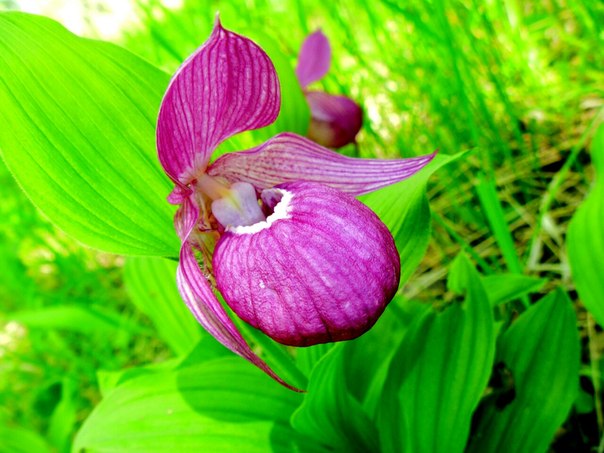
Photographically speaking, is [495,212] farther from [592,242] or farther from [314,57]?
[314,57]

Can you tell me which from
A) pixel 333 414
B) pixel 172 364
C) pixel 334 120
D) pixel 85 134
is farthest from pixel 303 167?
pixel 334 120

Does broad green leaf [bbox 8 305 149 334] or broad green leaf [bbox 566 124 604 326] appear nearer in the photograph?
broad green leaf [bbox 566 124 604 326]

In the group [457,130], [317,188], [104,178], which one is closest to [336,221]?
[317,188]

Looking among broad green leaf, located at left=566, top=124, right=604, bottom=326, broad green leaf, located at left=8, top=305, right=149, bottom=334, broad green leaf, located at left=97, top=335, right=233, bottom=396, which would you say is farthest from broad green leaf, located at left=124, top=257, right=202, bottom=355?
broad green leaf, located at left=566, top=124, right=604, bottom=326

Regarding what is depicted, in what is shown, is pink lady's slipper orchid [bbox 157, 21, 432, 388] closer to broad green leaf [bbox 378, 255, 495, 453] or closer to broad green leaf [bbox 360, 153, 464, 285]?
broad green leaf [bbox 360, 153, 464, 285]

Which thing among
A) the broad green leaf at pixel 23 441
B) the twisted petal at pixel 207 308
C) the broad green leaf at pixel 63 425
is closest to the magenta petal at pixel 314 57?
the twisted petal at pixel 207 308

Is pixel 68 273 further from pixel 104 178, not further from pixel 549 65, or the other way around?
pixel 549 65
